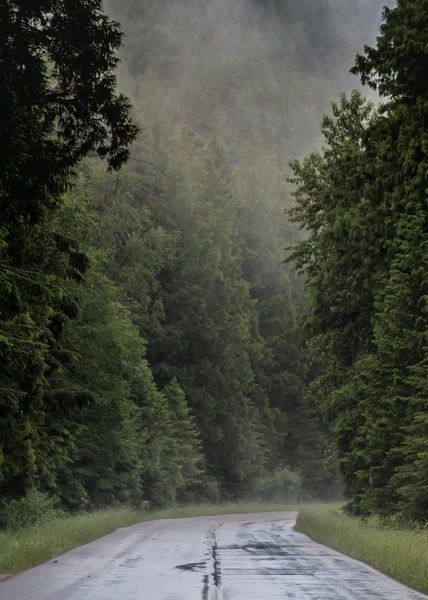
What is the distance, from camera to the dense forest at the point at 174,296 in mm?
16031

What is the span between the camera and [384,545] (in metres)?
19.5

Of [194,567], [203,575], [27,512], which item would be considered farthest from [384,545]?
[27,512]

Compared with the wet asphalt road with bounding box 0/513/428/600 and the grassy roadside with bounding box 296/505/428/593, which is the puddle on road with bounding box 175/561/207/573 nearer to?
the wet asphalt road with bounding box 0/513/428/600

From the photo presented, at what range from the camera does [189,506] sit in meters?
59.7

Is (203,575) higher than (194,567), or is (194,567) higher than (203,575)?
(194,567)

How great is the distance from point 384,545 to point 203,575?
459cm

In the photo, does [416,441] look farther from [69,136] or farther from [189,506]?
[189,506]

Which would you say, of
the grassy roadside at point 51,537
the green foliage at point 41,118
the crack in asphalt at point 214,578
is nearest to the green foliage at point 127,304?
the green foliage at point 41,118

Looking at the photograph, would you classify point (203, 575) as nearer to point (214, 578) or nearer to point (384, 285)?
point (214, 578)

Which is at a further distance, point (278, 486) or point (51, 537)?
point (278, 486)

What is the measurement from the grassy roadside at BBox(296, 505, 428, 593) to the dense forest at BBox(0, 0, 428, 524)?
123 centimetres

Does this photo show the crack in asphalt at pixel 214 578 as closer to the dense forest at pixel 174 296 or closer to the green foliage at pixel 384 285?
the green foliage at pixel 384 285

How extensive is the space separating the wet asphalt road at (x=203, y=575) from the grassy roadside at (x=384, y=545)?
42 centimetres

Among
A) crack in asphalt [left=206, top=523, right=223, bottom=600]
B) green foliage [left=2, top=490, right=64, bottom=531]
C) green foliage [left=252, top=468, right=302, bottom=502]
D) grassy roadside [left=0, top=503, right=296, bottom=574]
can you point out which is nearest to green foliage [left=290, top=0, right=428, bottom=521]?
crack in asphalt [left=206, top=523, right=223, bottom=600]
